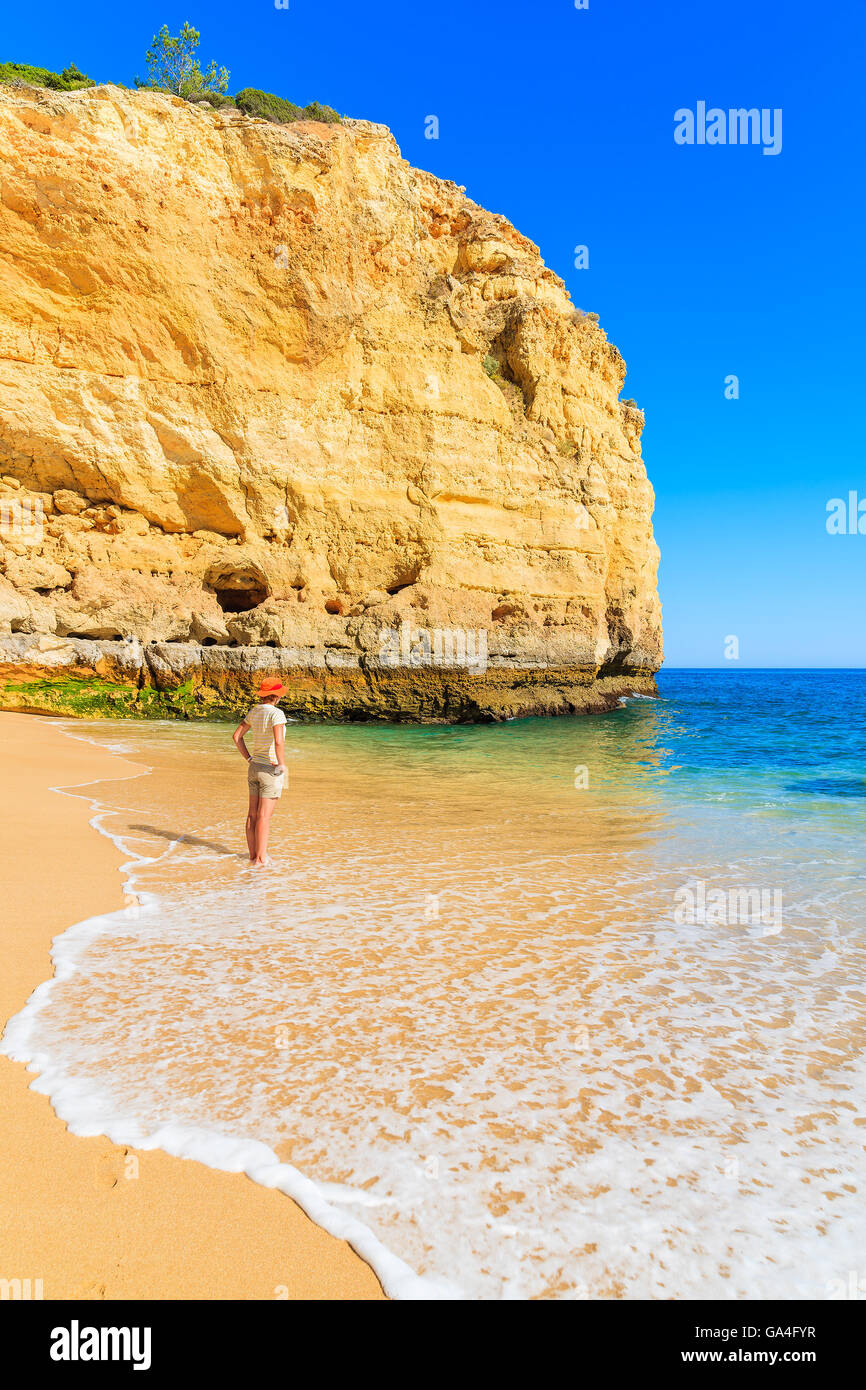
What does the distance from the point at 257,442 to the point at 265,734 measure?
15214 millimetres

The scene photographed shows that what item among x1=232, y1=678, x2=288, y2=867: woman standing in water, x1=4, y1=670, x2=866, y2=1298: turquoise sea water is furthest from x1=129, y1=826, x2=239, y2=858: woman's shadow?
x1=232, y1=678, x2=288, y2=867: woman standing in water

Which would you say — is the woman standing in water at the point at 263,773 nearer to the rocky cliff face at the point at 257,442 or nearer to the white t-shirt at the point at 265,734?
the white t-shirt at the point at 265,734

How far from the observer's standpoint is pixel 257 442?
62.2 feet

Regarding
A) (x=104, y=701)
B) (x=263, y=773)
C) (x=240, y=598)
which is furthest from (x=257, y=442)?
(x=263, y=773)

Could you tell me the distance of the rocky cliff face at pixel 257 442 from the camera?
55.3ft

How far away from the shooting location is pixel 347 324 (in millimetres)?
19750

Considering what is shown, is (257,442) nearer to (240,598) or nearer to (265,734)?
(240,598)

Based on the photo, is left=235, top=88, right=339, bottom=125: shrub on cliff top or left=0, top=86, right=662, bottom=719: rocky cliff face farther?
left=235, top=88, right=339, bottom=125: shrub on cliff top

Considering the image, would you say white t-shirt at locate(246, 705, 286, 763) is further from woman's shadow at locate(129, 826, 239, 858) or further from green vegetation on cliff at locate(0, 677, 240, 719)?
green vegetation on cliff at locate(0, 677, 240, 719)

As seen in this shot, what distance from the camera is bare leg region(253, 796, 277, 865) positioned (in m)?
5.81

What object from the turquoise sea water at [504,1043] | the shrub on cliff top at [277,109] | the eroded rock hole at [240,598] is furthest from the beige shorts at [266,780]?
the shrub on cliff top at [277,109]

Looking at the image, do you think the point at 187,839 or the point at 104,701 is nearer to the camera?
the point at 187,839

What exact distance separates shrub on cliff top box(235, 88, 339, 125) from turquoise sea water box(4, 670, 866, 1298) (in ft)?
79.5
